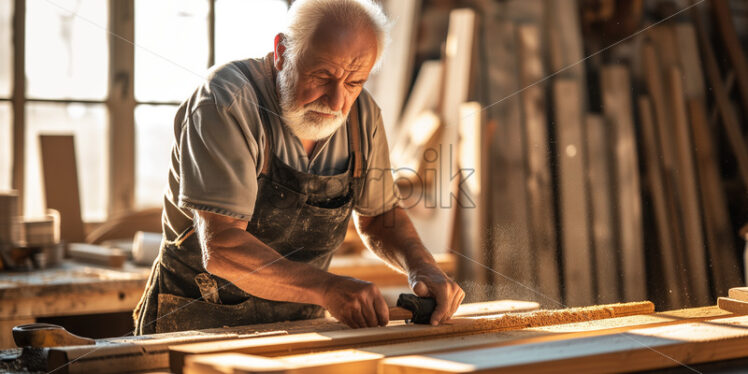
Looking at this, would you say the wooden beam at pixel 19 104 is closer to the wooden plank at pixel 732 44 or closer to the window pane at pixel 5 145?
the window pane at pixel 5 145

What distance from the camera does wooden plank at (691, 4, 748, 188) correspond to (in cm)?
390

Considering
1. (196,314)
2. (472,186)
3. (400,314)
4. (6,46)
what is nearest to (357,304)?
(400,314)

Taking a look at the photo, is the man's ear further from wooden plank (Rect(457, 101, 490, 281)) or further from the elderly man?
wooden plank (Rect(457, 101, 490, 281))

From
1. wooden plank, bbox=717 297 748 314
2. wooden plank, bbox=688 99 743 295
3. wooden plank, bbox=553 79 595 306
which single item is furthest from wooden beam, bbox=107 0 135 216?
wooden plank, bbox=717 297 748 314

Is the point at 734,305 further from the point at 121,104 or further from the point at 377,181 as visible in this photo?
the point at 121,104

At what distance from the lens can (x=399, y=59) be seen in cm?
482

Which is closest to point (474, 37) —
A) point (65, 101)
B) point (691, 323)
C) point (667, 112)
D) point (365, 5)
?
point (667, 112)

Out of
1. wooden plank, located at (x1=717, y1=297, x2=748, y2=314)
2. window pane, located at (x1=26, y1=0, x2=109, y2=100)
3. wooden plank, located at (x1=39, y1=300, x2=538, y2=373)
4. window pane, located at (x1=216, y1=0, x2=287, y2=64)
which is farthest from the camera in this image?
window pane, located at (x1=216, y1=0, x2=287, y2=64)

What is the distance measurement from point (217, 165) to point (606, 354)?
1.07 metres

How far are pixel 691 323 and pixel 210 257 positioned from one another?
1.22 m

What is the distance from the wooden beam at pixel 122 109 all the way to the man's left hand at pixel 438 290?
3.05m

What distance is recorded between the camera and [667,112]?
13.5ft

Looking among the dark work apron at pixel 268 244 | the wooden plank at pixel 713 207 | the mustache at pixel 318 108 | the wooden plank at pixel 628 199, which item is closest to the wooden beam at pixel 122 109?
the dark work apron at pixel 268 244

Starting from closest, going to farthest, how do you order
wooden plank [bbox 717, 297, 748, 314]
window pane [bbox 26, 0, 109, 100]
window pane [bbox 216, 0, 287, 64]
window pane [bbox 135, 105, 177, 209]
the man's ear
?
wooden plank [bbox 717, 297, 748, 314], the man's ear, window pane [bbox 26, 0, 109, 100], window pane [bbox 135, 105, 177, 209], window pane [bbox 216, 0, 287, 64]
